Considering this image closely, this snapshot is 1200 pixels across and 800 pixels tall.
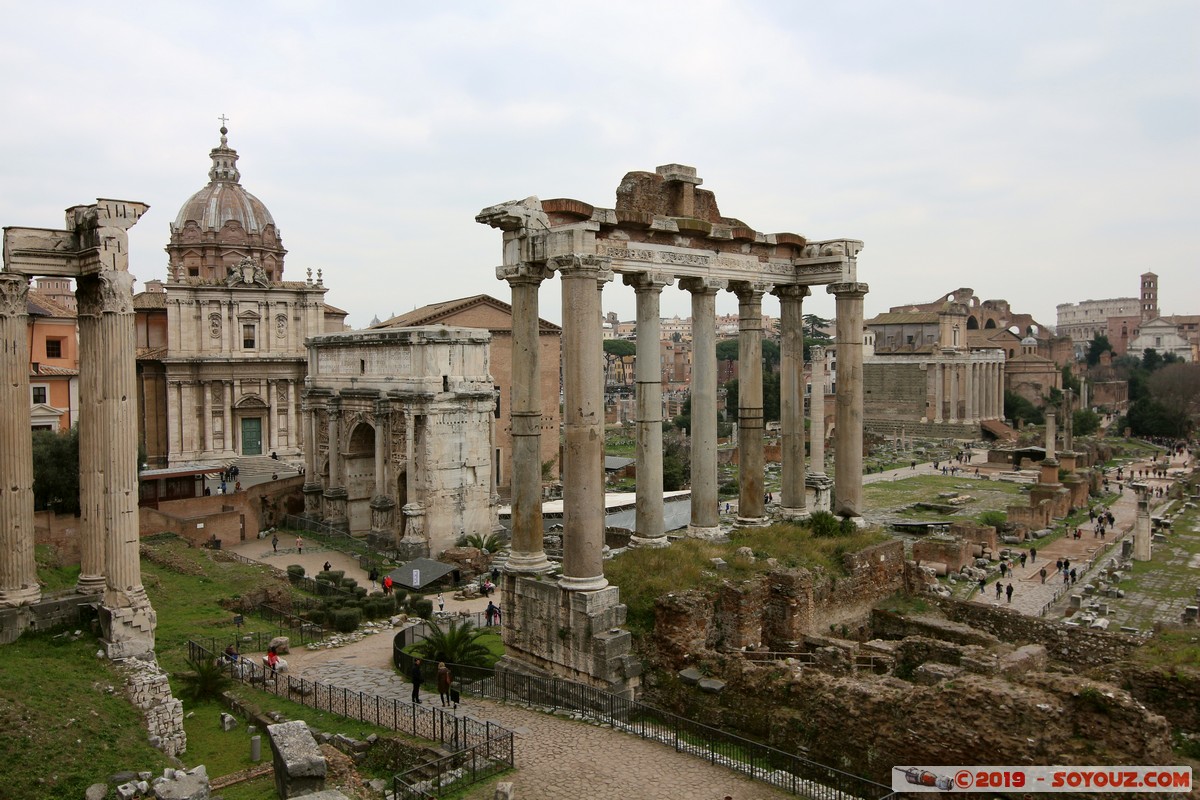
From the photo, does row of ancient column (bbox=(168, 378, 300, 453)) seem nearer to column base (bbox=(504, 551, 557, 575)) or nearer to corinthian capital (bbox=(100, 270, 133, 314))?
corinthian capital (bbox=(100, 270, 133, 314))

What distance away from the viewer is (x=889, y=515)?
4728cm

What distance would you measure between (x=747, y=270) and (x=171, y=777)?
12706mm

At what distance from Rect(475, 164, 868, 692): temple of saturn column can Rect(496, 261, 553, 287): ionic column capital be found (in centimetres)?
2

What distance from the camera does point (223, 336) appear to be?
43719 millimetres

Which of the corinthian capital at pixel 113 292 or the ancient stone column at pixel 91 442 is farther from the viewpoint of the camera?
the ancient stone column at pixel 91 442

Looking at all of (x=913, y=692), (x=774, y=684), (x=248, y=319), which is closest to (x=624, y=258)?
(x=774, y=684)

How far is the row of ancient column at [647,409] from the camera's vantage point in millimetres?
13406

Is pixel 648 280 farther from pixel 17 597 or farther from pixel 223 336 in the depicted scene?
pixel 223 336

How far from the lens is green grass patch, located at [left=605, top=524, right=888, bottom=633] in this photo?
14086 mm

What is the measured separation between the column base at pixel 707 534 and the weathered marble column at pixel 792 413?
2574 millimetres

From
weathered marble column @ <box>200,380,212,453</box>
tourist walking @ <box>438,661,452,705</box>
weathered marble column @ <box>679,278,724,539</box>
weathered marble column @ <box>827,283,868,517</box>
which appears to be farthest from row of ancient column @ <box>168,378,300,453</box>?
weathered marble column @ <box>827,283,868,517</box>

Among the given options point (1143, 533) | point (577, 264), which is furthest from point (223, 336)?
point (1143, 533)

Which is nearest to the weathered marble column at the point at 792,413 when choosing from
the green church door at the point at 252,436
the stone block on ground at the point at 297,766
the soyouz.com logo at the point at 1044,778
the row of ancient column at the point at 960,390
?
the soyouz.com logo at the point at 1044,778

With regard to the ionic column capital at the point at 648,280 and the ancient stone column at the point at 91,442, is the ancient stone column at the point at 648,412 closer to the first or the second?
the ionic column capital at the point at 648,280
